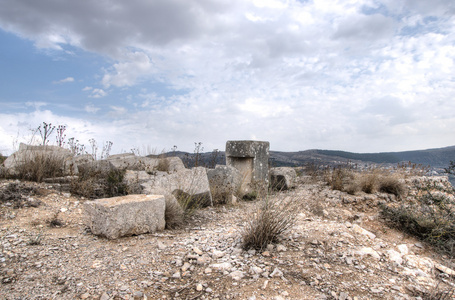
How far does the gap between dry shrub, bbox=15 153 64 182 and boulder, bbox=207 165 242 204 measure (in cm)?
351

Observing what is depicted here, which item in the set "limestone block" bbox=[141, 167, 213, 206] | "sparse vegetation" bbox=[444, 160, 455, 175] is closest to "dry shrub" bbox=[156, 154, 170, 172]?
"limestone block" bbox=[141, 167, 213, 206]

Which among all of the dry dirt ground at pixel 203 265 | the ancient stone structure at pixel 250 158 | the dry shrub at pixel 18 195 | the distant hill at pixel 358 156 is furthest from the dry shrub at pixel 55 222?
the distant hill at pixel 358 156

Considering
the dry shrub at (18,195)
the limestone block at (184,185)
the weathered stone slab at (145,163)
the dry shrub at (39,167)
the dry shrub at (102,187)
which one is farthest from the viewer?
the weathered stone slab at (145,163)

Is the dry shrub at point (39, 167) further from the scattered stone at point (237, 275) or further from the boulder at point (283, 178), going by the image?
the boulder at point (283, 178)

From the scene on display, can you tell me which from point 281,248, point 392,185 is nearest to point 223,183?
point 281,248

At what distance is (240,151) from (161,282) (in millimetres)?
5899

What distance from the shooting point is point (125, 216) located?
3.77 m

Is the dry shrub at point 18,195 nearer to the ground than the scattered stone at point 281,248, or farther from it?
farther from it

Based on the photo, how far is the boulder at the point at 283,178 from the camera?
27.3 feet

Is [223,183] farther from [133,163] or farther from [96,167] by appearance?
[96,167]

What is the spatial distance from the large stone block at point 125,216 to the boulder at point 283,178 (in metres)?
4.83

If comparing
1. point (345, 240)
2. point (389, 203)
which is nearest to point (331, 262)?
point (345, 240)

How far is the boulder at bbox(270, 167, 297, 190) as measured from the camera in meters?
8.34

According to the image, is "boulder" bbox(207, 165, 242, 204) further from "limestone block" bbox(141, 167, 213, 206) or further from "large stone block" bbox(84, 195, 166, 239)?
"large stone block" bbox(84, 195, 166, 239)
